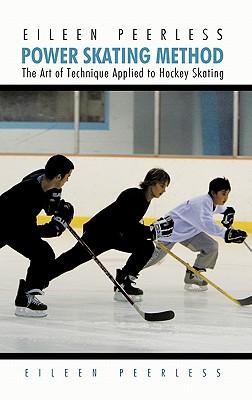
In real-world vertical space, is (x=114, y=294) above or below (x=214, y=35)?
Answer: below

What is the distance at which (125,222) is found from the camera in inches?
201

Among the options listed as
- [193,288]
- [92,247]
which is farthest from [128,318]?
[193,288]

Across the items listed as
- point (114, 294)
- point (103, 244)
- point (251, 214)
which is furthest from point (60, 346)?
point (251, 214)

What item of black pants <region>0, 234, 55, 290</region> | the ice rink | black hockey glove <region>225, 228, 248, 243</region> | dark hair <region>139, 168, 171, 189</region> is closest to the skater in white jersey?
black hockey glove <region>225, 228, 248, 243</region>

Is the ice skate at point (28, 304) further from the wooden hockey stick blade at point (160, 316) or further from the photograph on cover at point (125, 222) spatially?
the wooden hockey stick blade at point (160, 316)

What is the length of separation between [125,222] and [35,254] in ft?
1.59

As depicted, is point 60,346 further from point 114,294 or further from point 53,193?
point 114,294

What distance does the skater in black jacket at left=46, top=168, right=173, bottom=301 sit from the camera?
5.06 m

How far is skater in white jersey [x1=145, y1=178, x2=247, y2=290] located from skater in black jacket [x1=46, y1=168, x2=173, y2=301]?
0.43 metres

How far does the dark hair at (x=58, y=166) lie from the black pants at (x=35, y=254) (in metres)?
0.33

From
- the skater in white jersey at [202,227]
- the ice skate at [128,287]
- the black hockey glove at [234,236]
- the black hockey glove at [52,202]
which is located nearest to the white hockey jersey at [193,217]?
the skater in white jersey at [202,227]

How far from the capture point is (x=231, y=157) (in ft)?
31.6
